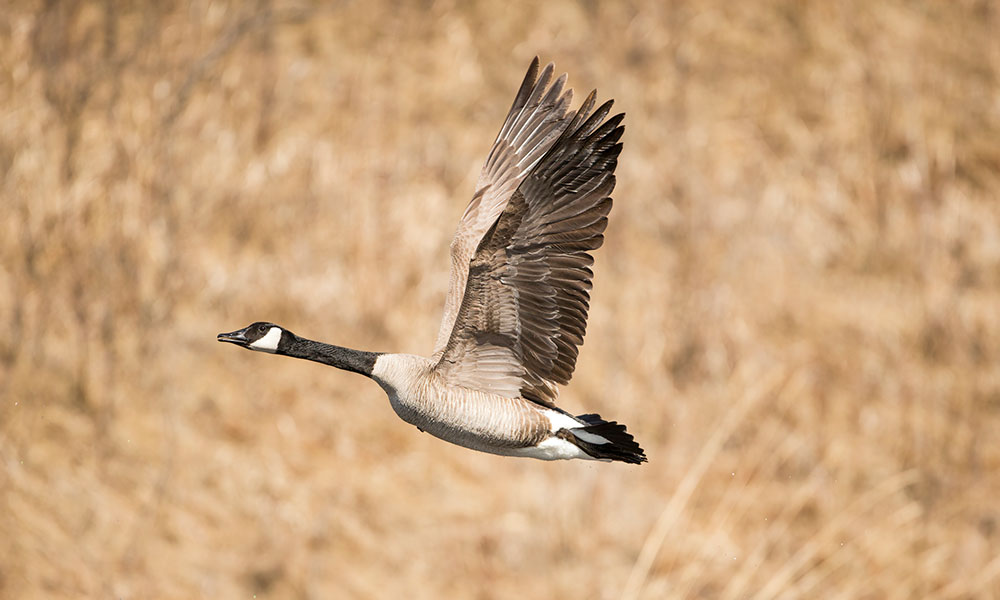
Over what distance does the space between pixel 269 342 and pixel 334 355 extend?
0.79ft

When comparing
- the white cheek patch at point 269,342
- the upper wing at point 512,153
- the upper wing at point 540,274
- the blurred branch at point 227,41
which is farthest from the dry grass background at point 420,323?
the white cheek patch at point 269,342

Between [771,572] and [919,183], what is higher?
[919,183]

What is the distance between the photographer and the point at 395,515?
30.8 feet

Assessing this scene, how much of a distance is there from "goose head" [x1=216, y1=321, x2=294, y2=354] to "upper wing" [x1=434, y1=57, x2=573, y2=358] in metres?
0.71

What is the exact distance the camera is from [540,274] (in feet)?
11.3

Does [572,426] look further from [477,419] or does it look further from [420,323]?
[420,323]

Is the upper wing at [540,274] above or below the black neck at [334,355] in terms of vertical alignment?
above

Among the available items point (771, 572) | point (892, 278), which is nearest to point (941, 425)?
point (892, 278)

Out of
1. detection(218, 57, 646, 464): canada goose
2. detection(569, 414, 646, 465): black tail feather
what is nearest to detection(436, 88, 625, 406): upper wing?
detection(218, 57, 646, 464): canada goose

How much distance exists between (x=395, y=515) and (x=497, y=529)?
3.03ft

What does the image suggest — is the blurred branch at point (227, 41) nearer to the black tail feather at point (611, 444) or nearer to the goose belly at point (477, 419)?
the goose belly at point (477, 419)

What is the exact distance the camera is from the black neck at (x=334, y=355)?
3.28 metres

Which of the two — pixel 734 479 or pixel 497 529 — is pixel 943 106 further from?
pixel 497 529

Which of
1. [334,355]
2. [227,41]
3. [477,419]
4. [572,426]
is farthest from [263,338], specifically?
[227,41]
